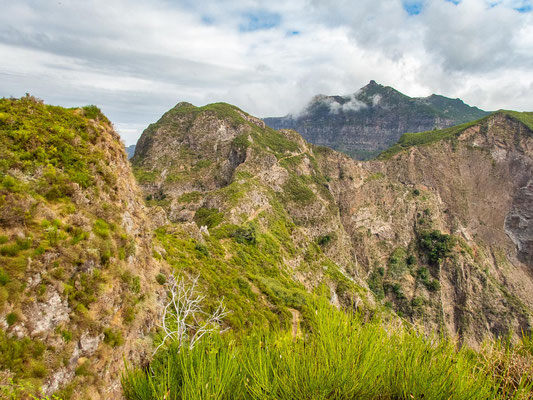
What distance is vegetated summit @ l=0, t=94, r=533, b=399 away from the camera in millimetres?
5883

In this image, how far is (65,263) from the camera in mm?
10070

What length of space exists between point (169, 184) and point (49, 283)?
7333 cm

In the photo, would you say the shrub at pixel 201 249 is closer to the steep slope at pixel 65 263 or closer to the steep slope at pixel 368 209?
the steep slope at pixel 368 209

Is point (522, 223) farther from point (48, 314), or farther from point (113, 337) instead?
point (48, 314)

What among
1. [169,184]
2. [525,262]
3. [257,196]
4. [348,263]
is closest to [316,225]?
[348,263]

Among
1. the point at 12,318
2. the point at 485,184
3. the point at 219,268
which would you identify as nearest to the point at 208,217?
the point at 219,268

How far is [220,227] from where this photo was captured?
5156cm

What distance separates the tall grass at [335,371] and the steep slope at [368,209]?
34112 millimetres

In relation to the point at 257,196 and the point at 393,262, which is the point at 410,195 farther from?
the point at 257,196

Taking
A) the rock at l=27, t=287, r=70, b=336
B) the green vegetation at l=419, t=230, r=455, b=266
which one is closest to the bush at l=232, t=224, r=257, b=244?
the rock at l=27, t=287, r=70, b=336

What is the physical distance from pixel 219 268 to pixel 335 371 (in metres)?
25.7

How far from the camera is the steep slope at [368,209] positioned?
63178 mm

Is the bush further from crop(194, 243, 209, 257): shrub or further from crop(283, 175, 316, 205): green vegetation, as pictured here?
crop(283, 175, 316, 205): green vegetation

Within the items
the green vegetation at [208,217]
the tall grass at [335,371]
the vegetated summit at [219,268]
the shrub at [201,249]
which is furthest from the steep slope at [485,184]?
the tall grass at [335,371]
